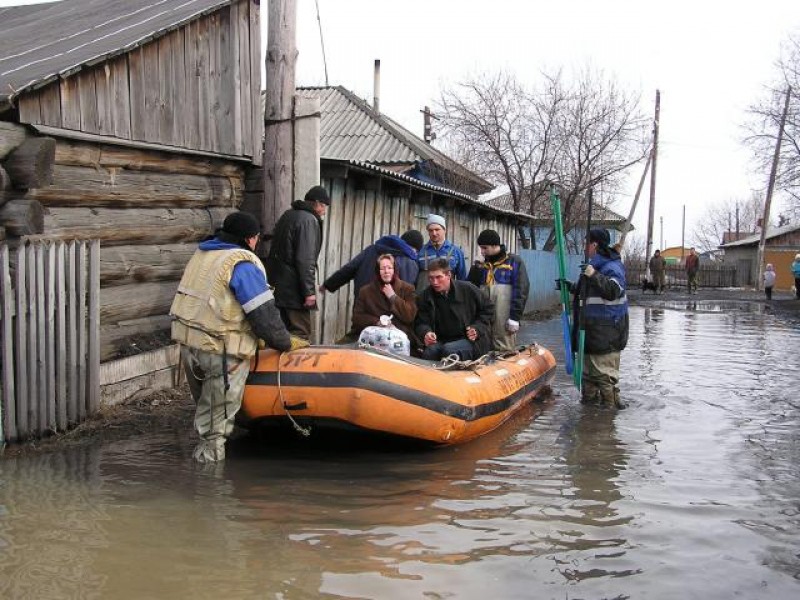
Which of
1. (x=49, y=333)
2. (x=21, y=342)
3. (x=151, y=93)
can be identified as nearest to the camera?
(x=21, y=342)

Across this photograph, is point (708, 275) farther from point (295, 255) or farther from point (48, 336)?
point (48, 336)

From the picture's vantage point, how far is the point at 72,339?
6.60 metres

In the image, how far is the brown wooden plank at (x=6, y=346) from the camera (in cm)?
592

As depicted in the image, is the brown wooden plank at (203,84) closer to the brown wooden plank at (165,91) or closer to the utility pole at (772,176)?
the brown wooden plank at (165,91)

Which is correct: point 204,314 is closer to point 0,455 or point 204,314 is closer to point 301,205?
point 0,455

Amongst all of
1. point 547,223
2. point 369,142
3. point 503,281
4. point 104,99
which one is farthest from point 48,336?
point 547,223

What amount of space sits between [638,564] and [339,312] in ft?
23.5

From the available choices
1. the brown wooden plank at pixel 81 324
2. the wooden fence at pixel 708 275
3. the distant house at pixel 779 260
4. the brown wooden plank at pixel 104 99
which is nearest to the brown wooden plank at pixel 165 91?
the brown wooden plank at pixel 104 99

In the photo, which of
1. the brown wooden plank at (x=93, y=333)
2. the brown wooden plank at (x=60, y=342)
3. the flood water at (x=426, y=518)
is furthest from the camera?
the brown wooden plank at (x=93, y=333)

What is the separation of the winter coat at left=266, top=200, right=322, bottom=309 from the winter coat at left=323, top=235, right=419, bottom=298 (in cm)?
65

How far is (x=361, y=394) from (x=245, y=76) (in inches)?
173

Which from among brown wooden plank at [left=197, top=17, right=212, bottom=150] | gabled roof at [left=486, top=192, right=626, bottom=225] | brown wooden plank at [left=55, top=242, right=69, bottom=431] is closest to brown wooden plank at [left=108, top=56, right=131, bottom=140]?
brown wooden plank at [left=197, top=17, right=212, bottom=150]

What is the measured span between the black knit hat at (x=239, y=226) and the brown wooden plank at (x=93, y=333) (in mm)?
1303

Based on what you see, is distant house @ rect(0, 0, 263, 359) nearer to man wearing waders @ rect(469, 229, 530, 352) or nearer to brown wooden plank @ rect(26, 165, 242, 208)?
brown wooden plank @ rect(26, 165, 242, 208)
